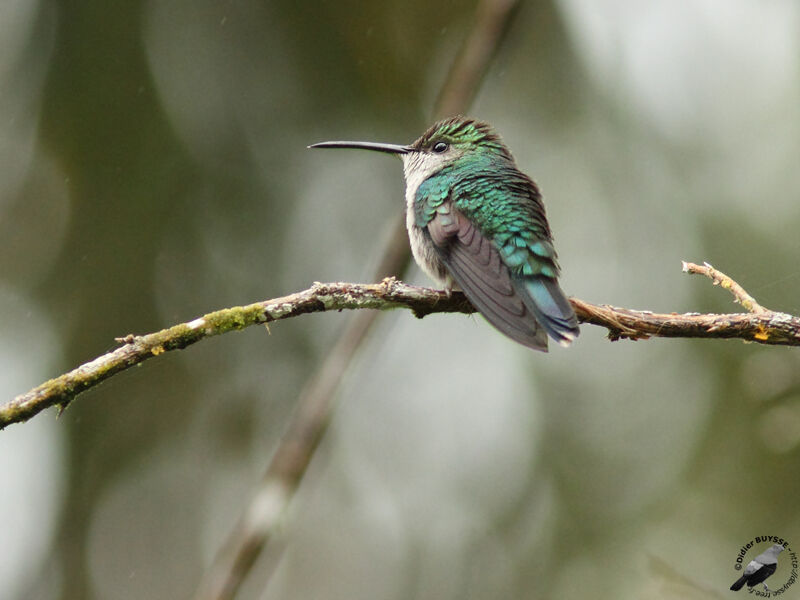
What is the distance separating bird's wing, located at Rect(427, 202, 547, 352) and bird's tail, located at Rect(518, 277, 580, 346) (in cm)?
5

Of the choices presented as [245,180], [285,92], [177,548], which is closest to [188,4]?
[285,92]

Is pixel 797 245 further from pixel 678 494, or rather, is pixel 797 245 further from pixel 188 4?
pixel 188 4

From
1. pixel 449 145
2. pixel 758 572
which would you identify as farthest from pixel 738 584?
pixel 449 145

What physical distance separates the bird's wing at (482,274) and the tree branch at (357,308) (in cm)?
16


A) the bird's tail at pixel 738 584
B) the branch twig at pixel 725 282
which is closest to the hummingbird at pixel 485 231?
the branch twig at pixel 725 282

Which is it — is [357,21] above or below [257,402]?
above

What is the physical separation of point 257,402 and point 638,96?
7429 mm

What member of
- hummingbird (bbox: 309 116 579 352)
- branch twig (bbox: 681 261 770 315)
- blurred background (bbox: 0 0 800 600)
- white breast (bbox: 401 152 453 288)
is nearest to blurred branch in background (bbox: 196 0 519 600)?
hummingbird (bbox: 309 116 579 352)

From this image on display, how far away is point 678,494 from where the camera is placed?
30.6 ft

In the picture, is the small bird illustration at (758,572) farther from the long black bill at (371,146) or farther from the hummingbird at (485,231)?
the long black bill at (371,146)

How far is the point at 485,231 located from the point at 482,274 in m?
0.51

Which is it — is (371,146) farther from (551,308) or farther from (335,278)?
(335,278)

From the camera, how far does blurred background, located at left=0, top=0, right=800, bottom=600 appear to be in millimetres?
9539

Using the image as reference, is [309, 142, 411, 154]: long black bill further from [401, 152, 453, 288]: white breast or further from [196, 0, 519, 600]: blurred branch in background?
[196, 0, 519, 600]: blurred branch in background
